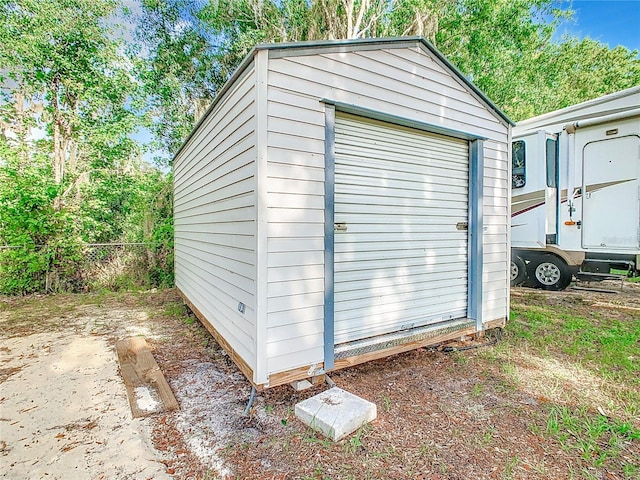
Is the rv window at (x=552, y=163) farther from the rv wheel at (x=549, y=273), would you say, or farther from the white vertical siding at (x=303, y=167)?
the white vertical siding at (x=303, y=167)

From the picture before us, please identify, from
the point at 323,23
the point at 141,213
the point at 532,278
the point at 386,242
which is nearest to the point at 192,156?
the point at 386,242

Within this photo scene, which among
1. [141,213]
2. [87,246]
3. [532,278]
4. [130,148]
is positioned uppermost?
[130,148]

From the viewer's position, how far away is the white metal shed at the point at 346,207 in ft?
7.68

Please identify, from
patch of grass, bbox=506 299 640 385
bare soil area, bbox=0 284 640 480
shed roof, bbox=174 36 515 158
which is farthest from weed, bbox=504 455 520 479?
shed roof, bbox=174 36 515 158

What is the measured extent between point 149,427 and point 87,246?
585 centimetres

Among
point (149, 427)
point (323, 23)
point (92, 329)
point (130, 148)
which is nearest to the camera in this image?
point (149, 427)

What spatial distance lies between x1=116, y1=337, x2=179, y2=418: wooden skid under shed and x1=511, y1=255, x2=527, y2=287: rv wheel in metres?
6.25

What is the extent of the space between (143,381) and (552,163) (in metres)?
6.60

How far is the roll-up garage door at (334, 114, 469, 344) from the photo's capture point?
9.23 feet

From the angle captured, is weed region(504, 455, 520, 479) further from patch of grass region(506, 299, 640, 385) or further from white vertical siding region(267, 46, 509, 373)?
patch of grass region(506, 299, 640, 385)

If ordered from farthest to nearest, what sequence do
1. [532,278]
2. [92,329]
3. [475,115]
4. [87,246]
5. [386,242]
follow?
[87,246]
[532,278]
[92,329]
[475,115]
[386,242]

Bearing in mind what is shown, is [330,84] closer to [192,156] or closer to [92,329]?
[192,156]

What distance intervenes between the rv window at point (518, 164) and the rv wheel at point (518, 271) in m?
1.43

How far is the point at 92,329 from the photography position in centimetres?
446
